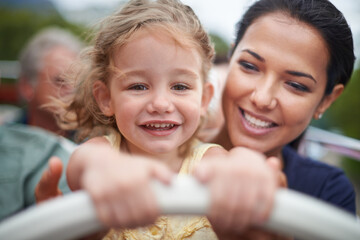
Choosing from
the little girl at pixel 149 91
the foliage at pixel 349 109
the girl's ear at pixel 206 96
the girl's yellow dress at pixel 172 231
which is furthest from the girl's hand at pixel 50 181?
the foliage at pixel 349 109

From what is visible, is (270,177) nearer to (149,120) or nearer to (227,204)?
(227,204)

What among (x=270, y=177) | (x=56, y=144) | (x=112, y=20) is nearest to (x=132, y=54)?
(x=112, y=20)

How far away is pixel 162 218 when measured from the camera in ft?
3.83

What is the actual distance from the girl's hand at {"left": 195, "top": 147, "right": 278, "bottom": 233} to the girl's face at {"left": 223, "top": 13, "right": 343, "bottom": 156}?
670 millimetres

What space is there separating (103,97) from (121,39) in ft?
0.76

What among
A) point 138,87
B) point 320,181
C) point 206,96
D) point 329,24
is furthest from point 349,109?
point 138,87

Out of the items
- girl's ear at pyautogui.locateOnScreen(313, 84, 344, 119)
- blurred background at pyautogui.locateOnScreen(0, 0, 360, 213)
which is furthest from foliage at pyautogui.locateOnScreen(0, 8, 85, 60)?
girl's ear at pyautogui.locateOnScreen(313, 84, 344, 119)

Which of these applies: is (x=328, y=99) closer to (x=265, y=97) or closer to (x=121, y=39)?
(x=265, y=97)

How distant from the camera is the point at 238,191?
24.2 inches

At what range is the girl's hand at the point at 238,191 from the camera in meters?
0.60

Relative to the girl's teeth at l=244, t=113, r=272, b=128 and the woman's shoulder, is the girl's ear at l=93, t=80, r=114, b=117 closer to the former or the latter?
the girl's teeth at l=244, t=113, r=272, b=128

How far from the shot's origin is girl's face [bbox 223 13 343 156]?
4.10 ft

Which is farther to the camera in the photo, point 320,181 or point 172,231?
point 320,181

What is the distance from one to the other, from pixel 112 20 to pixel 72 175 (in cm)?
57
